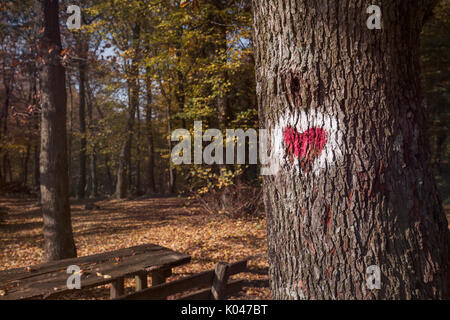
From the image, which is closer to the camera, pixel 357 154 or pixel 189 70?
pixel 357 154

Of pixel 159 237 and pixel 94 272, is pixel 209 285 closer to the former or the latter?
pixel 94 272

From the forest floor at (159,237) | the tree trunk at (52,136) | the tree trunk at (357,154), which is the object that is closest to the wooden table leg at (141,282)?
the forest floor at (159,237)

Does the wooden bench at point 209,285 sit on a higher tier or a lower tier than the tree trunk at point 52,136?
lower

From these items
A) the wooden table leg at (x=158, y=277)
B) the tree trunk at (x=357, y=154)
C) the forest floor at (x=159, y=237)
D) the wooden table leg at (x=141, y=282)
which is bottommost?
the forest floor at (x=159, y=237)

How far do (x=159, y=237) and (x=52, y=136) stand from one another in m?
3.64

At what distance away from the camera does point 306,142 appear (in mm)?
1739

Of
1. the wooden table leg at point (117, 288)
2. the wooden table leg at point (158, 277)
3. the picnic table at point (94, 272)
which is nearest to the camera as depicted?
the picnic table at point (94, 272)

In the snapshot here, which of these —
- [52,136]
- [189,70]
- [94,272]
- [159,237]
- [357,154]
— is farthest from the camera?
[189,70]

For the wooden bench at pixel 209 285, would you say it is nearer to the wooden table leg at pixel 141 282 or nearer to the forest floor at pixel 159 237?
the wooden table leg at pixel 141 282

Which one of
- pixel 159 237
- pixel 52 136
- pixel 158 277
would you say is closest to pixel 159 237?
pixel 159 237

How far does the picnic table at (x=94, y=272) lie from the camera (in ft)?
9.75

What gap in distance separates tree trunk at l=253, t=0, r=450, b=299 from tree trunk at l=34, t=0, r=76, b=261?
4.85 meters

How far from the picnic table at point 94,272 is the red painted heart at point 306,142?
2562mm
